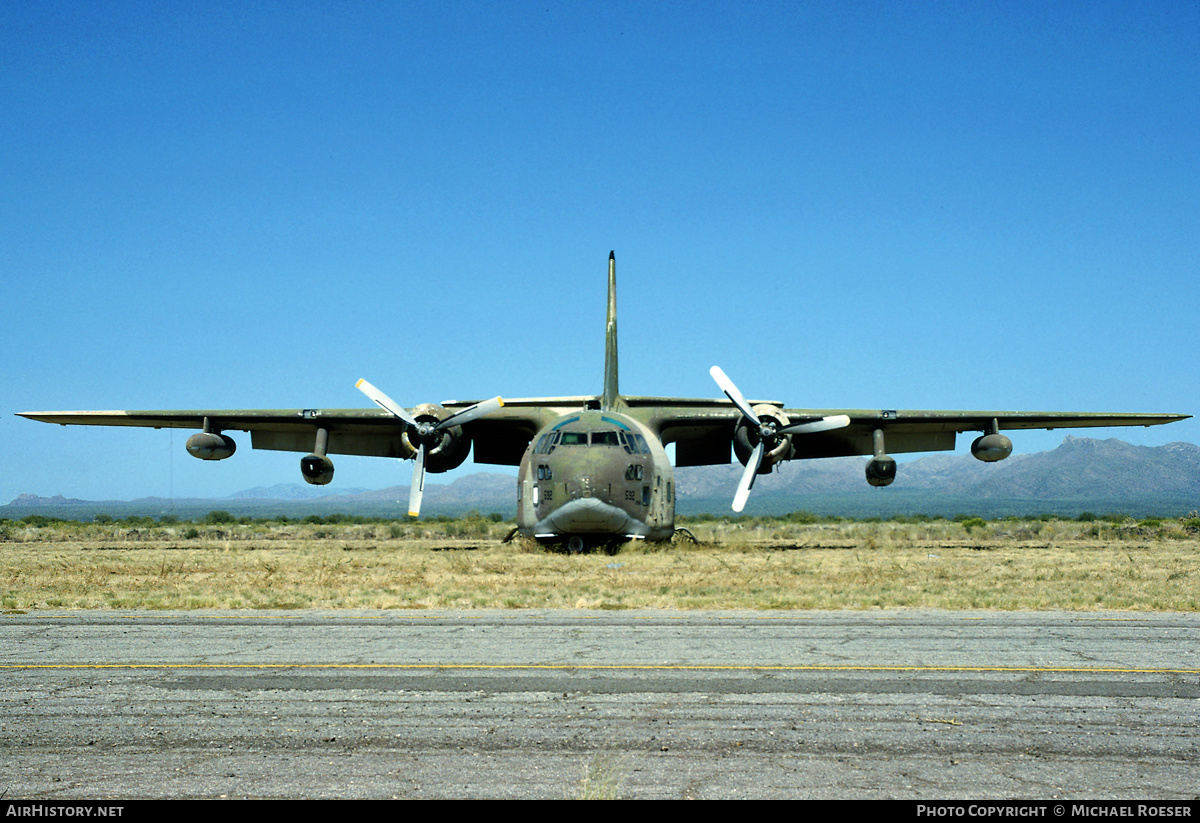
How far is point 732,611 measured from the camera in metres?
16.5

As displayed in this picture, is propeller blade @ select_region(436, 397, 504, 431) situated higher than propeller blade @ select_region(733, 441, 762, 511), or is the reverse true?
propeller blade @ select_region(436, 397, 504, 431)

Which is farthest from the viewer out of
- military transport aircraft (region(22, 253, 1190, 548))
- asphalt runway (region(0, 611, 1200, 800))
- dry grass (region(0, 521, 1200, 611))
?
military transport aircraft (region(22, 253, 1190, 548))

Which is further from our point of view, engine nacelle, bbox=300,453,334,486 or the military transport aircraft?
engine nacelle, bbox=300,453,334,486

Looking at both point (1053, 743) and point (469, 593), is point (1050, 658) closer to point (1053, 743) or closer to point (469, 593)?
point (1053, 743)

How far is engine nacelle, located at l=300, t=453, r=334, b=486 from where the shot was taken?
32.8 metres

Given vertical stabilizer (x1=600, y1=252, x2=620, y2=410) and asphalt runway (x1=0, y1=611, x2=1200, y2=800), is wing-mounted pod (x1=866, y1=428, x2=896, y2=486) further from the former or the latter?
asphalt runway (x1=0, y1=611, x2=1200, y2=800)

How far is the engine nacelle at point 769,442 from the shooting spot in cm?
3139

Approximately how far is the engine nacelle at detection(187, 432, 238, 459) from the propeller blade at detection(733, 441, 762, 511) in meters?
18.1

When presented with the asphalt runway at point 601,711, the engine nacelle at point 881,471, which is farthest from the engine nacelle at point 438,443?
the asphalt runway at point 601,711

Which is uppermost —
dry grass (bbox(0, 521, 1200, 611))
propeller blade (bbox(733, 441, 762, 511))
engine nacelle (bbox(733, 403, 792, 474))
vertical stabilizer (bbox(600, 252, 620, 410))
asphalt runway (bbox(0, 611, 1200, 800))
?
vertical stabilizer (bbox(600, 252, 620, 410))

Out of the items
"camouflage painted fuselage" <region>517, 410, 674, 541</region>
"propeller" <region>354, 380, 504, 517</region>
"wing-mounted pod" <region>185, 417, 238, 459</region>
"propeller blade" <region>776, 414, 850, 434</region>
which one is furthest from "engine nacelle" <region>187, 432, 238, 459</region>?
"propeller blade" <region>776, 414, 850, 434</region>

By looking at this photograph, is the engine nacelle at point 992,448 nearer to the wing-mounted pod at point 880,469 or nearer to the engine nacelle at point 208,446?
the wing-mounted pod at point 880,469

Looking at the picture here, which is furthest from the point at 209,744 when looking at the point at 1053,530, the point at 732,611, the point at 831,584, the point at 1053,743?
the point at 1053,530

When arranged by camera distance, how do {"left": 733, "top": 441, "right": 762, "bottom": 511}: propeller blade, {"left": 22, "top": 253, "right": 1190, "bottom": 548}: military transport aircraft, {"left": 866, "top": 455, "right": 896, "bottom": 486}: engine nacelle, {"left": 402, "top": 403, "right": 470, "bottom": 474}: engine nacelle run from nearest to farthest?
1. {"left": 22, "top": 253, "right": 1190, "bottom": 548}: military transport aircraft
2. {"left": 733, "top": 441, "right": 762, "bottom": 511}: propeller blade
3. {"left": 402, "top": 403, "right": 470, "bottom": 474}: engine nacelle
4. {"left": 866, "top": 455, "right": 896, "bottom": 486}: engine nacelle
